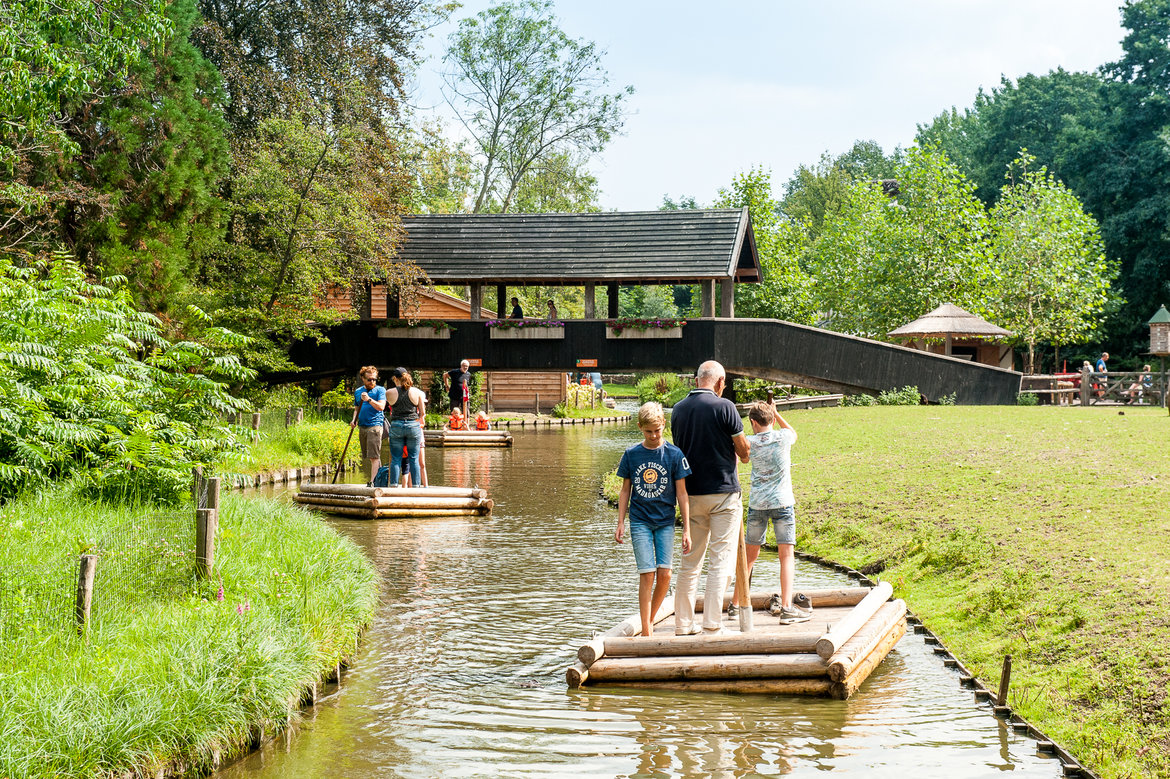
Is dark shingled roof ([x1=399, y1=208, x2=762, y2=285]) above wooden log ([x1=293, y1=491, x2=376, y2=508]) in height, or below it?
above

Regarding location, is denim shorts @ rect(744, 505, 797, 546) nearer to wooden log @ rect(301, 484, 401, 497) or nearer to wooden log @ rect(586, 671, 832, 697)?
wooden log @ rect(586, 671, 832, 697)

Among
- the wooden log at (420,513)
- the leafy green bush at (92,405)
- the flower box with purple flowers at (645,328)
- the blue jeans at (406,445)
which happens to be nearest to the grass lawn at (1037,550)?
the wooden log at (420,513)

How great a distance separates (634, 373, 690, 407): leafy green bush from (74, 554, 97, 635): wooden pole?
4674cm

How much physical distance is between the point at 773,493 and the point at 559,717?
265 centimetres

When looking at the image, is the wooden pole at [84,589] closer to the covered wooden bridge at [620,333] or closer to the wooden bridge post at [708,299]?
the covered wooden bridge at [620,333]

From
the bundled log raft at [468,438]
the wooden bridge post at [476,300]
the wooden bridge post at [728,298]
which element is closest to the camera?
the bundled log raft at [468,438]

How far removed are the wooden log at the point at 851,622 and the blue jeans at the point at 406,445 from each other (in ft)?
28.8

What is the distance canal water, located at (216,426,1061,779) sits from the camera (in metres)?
6.27

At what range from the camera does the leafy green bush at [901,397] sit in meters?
30.2

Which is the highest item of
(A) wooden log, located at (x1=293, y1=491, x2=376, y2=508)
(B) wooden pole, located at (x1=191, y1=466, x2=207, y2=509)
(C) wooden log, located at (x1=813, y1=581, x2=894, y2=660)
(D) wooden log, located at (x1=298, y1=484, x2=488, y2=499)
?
(B) wooden pole, located at (x1=191, y1=466, x2=207, y2=509)

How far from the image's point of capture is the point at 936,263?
41125 mm

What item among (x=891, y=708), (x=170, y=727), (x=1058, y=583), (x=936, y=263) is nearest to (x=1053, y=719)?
(x=891, y=708)

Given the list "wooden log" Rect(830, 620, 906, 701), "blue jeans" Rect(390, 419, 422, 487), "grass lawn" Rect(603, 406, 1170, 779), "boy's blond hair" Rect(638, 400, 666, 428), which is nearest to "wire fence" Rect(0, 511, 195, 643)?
"boy's blond hair" Rect(638, 400, 666, 428)

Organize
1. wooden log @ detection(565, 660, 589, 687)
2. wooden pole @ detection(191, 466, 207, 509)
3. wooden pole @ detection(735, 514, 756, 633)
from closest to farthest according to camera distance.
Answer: wooden log @ detection(565, 660, 589, 687) → wooden pole @ detection(735, 514, 756, 633) → wooden pole @ detection(191, 466, 207, 509)
